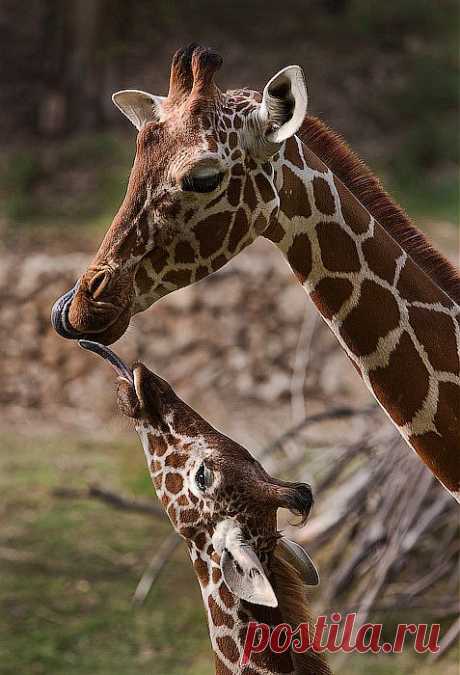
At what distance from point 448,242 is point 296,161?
20.8 feet

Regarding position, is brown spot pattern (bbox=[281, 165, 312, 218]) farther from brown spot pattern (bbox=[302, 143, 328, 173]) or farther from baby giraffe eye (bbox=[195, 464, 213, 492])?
baby giraffe eye (bbox=[195, 464, 213, 492])

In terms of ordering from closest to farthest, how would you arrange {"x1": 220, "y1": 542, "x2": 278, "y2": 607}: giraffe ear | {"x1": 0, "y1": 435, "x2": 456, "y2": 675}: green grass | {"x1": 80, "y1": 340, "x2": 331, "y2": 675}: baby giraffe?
{"x1": 220, "y1": 542, "x2": 278, "y2": 607}: giraffe ear → {"x1": 80, "y1": 340, "x2": 331, "y2": 675}: baby giraffe → {"x1": 0, "y1": 435, "x2": 456, "y2": 675}: green grass

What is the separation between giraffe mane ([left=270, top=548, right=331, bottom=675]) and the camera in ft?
8.09

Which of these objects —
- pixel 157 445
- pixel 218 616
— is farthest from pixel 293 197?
pixel 218 616

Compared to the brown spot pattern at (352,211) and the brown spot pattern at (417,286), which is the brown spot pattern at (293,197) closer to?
the brown spot pattern at (352,211)

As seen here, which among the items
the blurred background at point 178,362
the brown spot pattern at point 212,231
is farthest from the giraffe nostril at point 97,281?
the blurred background at point 178,362

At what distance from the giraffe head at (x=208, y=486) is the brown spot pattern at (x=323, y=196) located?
0.60m

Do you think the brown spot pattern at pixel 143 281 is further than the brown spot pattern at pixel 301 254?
No

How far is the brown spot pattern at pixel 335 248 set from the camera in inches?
108

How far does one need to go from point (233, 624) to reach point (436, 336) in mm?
905

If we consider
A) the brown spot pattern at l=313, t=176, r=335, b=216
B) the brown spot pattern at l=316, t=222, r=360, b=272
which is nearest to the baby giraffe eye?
the brown spot pattern at l=316, t=222, r=360, b=272

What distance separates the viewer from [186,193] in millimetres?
2564

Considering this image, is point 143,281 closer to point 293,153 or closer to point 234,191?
point 234,191

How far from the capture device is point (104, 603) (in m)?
6.08
